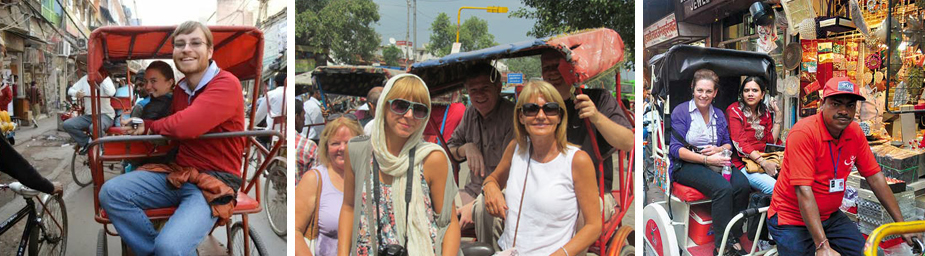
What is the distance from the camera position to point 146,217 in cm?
287

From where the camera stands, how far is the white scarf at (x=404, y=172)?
121 inches

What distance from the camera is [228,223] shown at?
10.6 ft

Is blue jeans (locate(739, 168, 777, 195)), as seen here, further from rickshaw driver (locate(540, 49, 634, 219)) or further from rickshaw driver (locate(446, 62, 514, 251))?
rickshaw driver (locate(446, 62, 514, 251))

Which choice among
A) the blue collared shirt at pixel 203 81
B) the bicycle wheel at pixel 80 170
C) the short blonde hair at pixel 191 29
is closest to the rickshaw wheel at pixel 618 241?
the blue collared shirt at pixel 203 81

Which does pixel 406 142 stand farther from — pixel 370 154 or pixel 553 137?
pixel 553 137

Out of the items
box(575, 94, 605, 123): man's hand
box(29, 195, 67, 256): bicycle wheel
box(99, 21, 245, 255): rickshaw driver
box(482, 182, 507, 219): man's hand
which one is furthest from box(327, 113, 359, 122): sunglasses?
box(29, 195, 67, 256): bicycle wheel

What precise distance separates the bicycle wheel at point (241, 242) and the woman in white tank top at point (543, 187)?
139cm

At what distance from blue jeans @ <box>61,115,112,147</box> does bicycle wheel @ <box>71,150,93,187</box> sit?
0.07 metres

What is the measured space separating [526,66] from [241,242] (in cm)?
198

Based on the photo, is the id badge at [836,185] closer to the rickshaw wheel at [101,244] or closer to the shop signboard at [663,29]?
the shop signboard at [663,29]

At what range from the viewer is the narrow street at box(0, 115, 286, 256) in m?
3.04

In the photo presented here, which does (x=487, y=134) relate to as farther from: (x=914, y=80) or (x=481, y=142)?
(x=914, y=80)

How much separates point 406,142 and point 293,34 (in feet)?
2.95

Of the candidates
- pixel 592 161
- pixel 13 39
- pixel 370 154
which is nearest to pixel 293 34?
pixel 370 154
